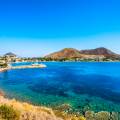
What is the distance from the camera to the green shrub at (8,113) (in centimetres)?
1458

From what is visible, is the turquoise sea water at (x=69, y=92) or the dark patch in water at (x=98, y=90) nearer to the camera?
the turquoise sea water at (x=69, y=92)

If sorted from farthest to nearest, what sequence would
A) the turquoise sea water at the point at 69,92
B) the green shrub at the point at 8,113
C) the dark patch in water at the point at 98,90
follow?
the dark patch in water at the point at 98,90 < the turquoise sea water at the point at 69,92 < the green shrub at the point at 8,113

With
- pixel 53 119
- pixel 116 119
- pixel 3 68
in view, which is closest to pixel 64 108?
pixel 116 119

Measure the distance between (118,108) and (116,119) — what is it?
6.94m

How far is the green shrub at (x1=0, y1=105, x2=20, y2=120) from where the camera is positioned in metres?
14.6

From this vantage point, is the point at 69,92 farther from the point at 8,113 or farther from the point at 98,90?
the point at 8,113

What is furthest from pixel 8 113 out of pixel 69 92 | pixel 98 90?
pixel 98 90

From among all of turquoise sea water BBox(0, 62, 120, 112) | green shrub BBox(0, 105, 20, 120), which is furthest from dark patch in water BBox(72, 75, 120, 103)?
green shrub BBox(0, 105, 20, 120)

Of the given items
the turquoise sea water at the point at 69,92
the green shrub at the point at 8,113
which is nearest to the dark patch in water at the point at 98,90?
the turquoise sea water at the point at 69,92

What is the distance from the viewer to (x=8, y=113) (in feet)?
48.5

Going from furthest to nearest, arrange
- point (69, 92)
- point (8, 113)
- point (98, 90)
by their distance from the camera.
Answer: point (98, 90)
point (69, 92)
point (8, 113)

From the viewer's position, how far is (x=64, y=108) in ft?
104

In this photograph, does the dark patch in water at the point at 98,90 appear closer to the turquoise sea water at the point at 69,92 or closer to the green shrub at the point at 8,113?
the turquoise sea water at the point at 69,92

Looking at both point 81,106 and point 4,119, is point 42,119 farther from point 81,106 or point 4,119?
point 81,106
